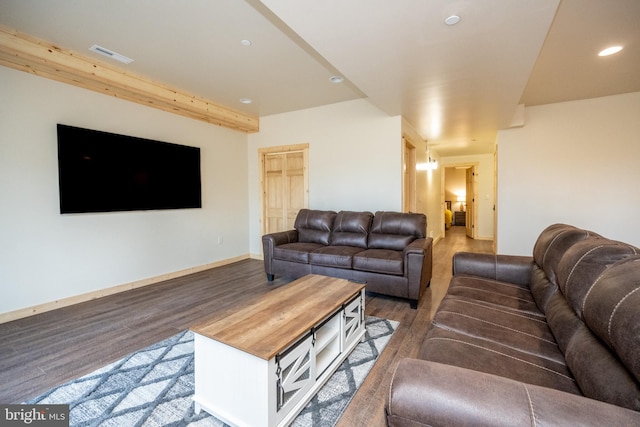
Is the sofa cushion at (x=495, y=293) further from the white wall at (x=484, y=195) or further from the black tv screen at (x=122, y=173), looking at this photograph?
the white wall at (x=484, y=195)

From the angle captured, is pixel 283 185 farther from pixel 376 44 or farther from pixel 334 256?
pixel 376 44

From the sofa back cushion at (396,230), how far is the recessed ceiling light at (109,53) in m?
3.48

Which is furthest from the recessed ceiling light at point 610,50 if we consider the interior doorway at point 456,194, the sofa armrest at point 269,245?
the interior doorway at point 456,194

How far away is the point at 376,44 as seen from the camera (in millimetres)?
2127

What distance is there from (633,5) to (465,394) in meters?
3.14

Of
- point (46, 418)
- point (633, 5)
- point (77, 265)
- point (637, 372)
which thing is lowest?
point (46, 418)

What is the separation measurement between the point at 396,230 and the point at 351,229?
622 millimetres

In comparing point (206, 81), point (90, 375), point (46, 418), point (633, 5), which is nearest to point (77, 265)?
point (90, 375)

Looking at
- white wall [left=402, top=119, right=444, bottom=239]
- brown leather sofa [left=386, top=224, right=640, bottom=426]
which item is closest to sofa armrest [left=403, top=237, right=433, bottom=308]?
brown leather sofa [left=386, top=224, right=640, bottom=426]

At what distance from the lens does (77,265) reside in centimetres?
325

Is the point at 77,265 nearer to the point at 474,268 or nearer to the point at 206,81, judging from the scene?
the point at 206,81

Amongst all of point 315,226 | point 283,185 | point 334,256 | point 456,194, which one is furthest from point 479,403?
point 456,194

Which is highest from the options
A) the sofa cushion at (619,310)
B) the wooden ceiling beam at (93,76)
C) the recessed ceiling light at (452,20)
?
the wooden ceiling beam at (93,76)

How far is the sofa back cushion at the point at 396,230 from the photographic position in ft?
11.6
